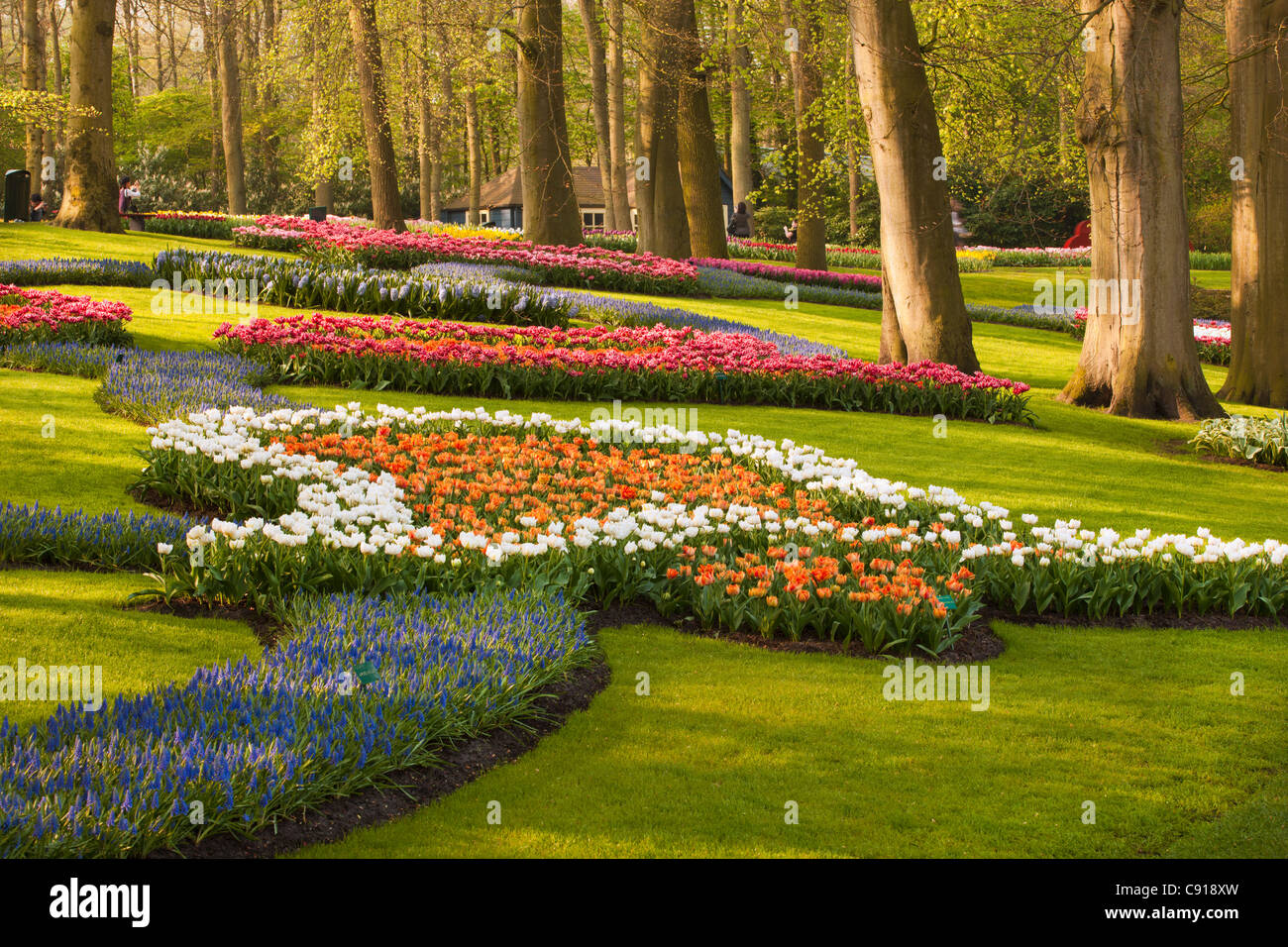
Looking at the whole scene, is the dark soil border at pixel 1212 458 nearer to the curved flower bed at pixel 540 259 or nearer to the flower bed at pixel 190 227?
the curved flower bed at pixel 540 259

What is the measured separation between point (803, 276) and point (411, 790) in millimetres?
25902

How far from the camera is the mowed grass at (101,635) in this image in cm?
519

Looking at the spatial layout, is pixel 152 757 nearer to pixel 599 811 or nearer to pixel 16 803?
pixel 16 803

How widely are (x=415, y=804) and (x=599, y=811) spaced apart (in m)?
0.69

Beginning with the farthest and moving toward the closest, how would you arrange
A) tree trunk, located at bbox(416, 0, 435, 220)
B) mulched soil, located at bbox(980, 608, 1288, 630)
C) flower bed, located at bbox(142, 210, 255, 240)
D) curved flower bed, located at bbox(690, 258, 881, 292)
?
flower bed, located at bbox(142, 210, 255, 240)
curved flower bed, located at bbox(690, 258, 881, 292)
tree trunk, located at bbox(416, 0, 435, 220)
mulched soil, located at bbox(980, 608, 1288, 630)

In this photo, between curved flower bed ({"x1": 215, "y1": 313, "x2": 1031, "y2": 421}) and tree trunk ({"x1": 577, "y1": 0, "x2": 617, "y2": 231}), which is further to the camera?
tree trunk ({"x1": 577, "y1": 0, "x2": 617, "y2": 231})

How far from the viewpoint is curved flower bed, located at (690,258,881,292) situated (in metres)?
28.4

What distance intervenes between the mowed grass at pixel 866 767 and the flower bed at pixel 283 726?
27 cm

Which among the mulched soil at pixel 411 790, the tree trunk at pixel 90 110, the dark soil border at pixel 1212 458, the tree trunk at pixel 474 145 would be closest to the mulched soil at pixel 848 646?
the mulched soil at pixel 411 790

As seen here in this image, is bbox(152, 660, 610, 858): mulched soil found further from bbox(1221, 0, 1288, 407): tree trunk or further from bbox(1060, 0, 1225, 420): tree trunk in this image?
bbox(1221, 0, 1288, 407): tree trunk

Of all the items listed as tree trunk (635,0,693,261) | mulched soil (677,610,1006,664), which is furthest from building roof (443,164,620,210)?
mulched soil (677,610,1006,664)

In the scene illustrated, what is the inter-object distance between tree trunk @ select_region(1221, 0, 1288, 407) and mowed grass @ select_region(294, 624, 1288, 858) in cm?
1148

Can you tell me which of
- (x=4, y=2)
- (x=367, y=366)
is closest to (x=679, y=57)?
(x=367, y=366)

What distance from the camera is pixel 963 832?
4367 millimetres
